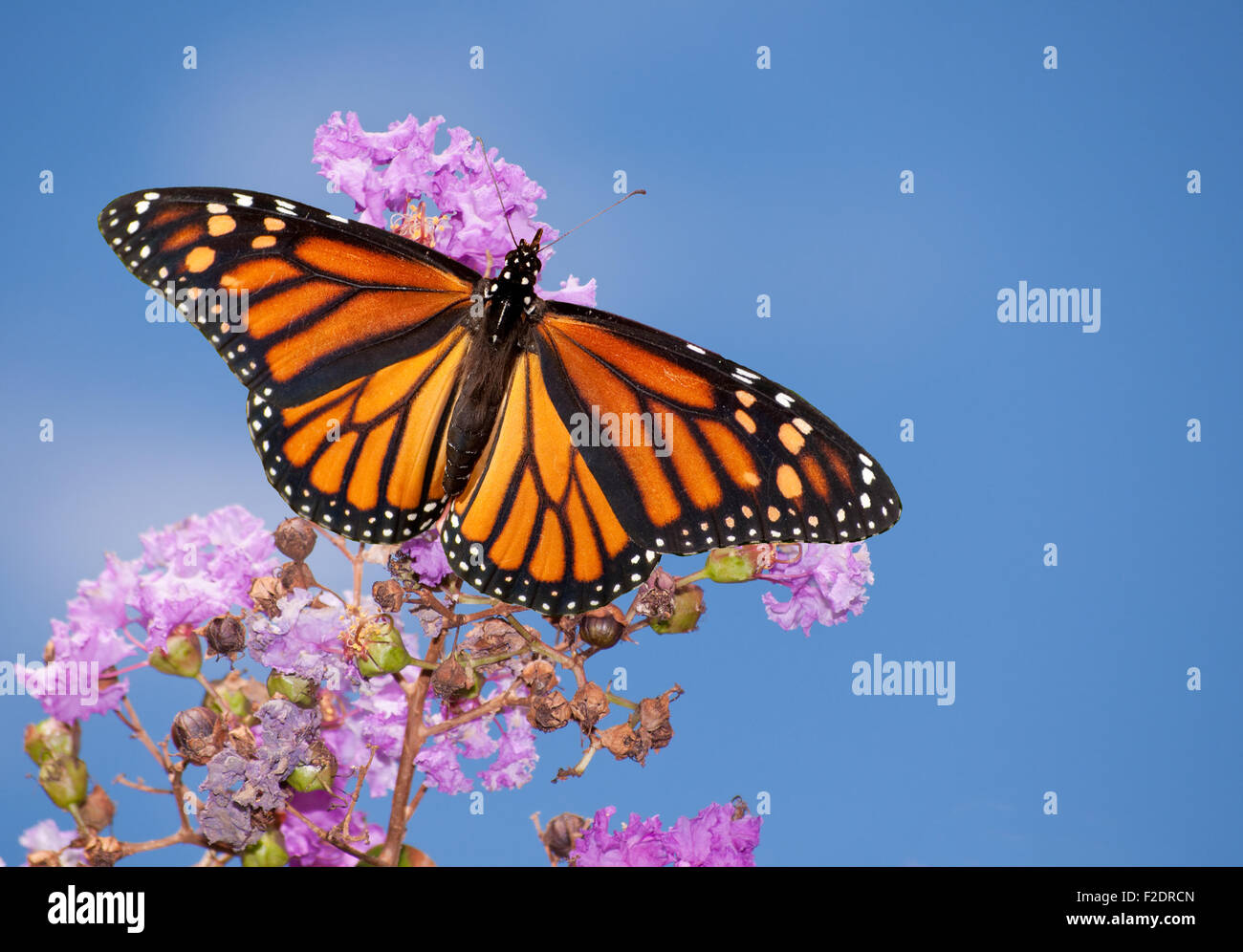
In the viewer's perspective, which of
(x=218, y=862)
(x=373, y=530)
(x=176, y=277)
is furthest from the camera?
(x=218, y=862)

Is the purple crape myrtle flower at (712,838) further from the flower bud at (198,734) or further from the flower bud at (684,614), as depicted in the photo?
the flower bud at (198,734)

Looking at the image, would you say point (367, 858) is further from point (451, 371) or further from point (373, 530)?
point (451, 371)

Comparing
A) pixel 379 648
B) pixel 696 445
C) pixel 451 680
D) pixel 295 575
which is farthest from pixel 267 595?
pixel 696 445

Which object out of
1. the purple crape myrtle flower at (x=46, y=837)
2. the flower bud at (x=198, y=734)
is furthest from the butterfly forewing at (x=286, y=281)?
the purple crape myrtle flower at (x=46, y=837)

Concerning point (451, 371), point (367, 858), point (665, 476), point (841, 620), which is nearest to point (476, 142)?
point (451, 371)

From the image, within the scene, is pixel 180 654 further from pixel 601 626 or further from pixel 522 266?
pixel 522 266

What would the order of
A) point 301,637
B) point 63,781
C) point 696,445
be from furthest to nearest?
1. point 63,781
2. point 301,637
3. point 696,445

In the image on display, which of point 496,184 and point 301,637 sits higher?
point 496,184

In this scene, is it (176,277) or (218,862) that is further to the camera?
(218,862)
